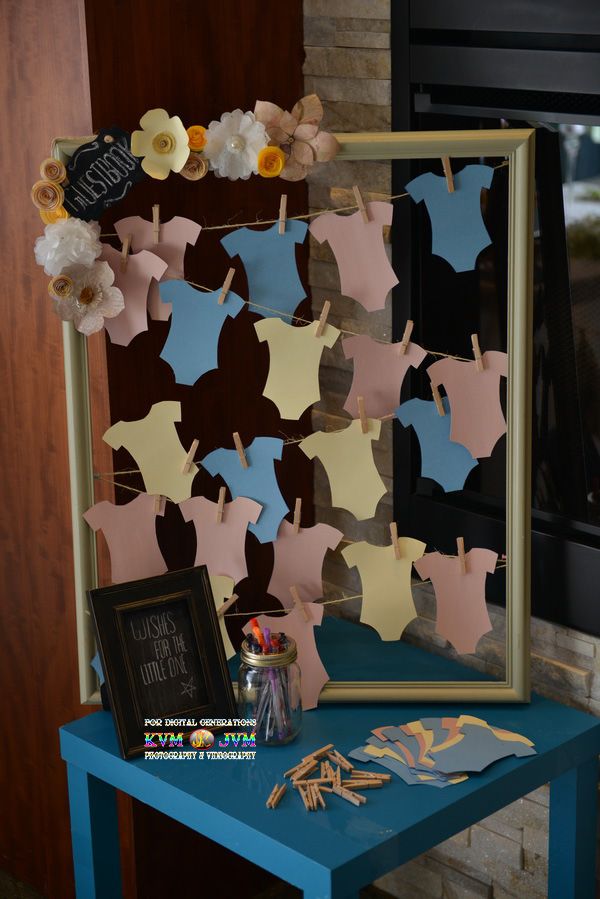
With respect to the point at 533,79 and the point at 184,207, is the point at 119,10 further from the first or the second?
the point at 533,79

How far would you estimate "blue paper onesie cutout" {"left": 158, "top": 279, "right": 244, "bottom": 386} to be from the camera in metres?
1.59

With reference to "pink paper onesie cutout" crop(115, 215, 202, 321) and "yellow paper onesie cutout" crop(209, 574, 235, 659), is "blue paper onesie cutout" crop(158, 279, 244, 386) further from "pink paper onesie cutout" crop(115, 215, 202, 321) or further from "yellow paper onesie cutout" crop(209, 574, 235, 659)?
"yellow paper onesie cutout" crop(209, 574, 235, 659)

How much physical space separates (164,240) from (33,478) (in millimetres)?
517

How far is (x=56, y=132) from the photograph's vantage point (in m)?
1.68

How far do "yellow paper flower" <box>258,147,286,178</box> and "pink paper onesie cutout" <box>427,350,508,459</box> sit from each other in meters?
0.33

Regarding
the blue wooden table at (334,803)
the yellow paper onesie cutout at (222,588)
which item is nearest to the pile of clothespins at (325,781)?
the blue wooden table at (334,803)

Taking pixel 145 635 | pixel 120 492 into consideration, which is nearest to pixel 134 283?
pixel 120 492

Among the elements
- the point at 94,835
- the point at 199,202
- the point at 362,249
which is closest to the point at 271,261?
the point at 362,249

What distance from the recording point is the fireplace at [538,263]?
1546mm

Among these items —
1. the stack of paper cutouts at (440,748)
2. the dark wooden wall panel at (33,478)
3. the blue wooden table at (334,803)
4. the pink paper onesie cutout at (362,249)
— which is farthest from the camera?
the dark wooden wall panel at (33,478)

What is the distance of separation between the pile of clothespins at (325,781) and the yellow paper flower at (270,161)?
0.75 metres

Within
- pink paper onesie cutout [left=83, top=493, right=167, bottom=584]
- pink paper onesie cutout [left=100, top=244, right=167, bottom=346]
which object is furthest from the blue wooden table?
pink paper onesie cutout [left=100, top=244, right=167, bottom=346]

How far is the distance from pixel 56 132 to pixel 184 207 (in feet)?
0.69

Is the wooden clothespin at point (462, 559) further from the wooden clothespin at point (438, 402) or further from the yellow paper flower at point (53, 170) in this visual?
the yellow paper flower at point (53, 170)
